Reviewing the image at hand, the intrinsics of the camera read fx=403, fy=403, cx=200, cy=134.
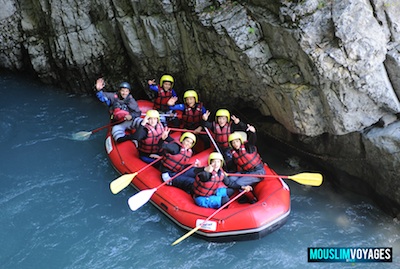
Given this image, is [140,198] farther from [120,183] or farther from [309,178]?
[309,178]

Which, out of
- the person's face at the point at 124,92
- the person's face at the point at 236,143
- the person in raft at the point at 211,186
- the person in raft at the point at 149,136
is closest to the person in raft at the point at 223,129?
the person's face at the point at 236,143

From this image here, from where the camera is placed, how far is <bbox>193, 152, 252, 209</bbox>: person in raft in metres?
5.90

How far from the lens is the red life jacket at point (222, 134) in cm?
698

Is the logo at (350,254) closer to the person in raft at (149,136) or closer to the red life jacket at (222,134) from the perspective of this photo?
the red life jacket at (222,134)

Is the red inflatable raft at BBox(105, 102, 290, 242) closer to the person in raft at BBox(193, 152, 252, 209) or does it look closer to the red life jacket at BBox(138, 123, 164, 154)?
the person in raft at BBox(193, 152, 252, 209)

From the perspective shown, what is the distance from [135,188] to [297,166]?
2.95 metres

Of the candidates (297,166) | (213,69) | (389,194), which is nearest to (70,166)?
(213,69)

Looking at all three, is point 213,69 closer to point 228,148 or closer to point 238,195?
point 228,148

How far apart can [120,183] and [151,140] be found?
3.07 ft

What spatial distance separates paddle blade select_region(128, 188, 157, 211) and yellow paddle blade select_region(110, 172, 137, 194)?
1.30 feet

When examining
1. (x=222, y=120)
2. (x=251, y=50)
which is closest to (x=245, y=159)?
(x=222, y=120)

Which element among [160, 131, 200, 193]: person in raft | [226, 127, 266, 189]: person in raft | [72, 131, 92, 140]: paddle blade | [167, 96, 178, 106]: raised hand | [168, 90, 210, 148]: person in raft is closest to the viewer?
[226, 127, 266, 189]: person in raft

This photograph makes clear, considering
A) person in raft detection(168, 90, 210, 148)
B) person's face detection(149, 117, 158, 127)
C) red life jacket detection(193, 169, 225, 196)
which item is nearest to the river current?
red life jacket detection(193, 169, 225, 196)

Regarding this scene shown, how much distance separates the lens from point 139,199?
6059mm
